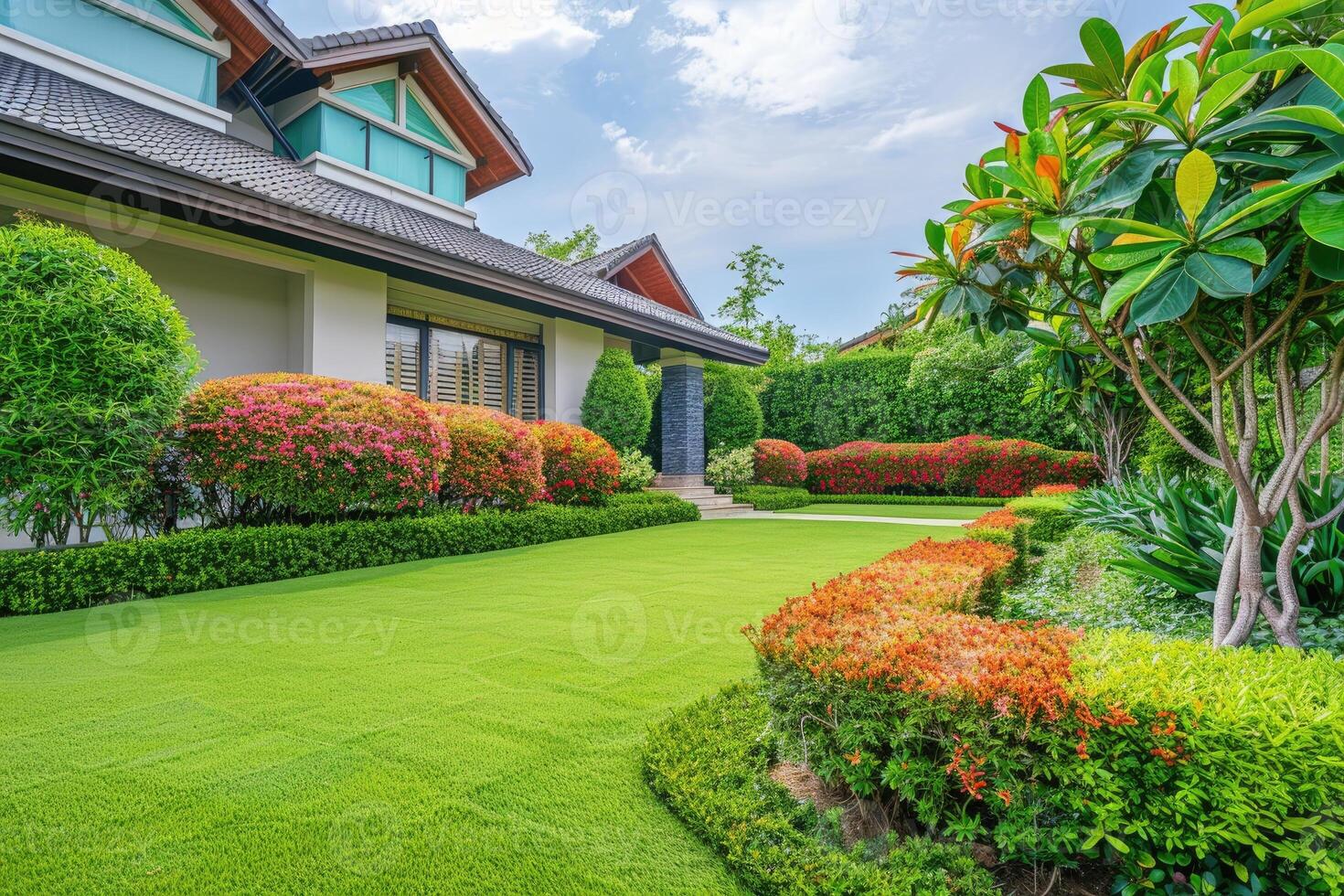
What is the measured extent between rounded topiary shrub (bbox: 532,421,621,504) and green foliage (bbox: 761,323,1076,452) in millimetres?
9470

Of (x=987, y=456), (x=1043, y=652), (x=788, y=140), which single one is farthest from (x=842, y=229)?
(x=1043, y=652)

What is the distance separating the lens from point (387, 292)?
393 inches

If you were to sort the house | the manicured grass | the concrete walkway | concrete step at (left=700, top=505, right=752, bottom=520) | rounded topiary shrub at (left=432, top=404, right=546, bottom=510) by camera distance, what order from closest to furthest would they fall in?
the house
rounded topiary shrub at (left=432, top=404, right=546, bottom=510)
the concrete walkway
the manicured grass
concrete step at (left=700, top=505, right=752, bottom=520)

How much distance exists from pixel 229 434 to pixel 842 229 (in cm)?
1381

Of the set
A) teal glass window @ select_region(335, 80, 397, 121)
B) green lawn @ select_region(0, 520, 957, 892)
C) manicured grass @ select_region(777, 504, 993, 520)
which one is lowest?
green lawn @ select_region(0, 520, 957, 892)

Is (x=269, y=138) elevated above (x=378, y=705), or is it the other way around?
(x=269, y=138)

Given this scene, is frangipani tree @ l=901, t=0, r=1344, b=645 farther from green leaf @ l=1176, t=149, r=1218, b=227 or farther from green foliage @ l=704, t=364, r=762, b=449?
green foliage @ l=704, t=364, r=762, b=449

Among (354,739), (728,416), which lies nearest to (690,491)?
(728,416)

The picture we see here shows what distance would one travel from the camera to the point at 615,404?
41.4 feet

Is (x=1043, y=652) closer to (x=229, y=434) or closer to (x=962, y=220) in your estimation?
(x=962, y=220)

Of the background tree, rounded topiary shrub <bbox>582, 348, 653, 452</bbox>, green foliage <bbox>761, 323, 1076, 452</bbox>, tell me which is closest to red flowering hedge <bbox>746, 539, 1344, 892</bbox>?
rounded topiary shrub <bbox>582, 348, 653, 452</bbox>

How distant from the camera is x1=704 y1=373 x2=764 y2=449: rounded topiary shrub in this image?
53.3 ft

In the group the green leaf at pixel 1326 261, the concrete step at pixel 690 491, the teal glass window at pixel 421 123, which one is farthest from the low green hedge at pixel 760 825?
the teal glass window at pixel 421 123

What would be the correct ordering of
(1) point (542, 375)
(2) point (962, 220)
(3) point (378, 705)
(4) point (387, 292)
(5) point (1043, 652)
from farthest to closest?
(1) point (542, 375)
(4) point (387, 292)
(3) point (378, 705)
(2) point (962, 220)
(5) point (1043, 652)
